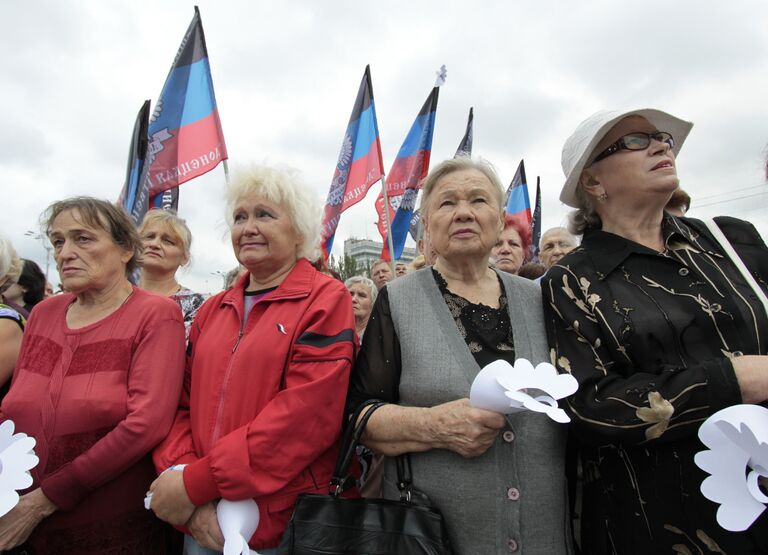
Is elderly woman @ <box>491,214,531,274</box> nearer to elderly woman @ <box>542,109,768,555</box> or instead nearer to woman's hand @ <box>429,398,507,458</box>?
elderly woman @ <box>542,109,768,555</box>

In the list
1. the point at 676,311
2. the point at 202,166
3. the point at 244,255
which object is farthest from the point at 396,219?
the point at 676,311

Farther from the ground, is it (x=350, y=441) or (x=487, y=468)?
(x=350, y=441)

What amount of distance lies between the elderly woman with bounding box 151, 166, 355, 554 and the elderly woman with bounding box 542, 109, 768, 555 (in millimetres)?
882

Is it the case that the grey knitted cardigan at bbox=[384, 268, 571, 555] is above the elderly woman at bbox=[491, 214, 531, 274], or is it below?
below

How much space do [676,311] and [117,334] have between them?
217cm

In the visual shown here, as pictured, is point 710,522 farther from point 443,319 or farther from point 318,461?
point 318,461

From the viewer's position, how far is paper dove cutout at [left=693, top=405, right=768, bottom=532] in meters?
1.22

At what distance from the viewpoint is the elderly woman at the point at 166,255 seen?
11.5ft

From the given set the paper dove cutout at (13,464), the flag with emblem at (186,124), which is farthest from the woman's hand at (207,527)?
the flag with emblem at (186,124)

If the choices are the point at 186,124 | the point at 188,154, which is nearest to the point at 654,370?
the point at 188,154

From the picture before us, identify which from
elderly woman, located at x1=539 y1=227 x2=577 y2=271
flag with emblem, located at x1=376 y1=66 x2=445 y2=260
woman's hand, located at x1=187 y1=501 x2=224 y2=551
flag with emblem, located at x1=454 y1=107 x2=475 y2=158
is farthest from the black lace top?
flag with emblem, located at x1=454 y1=107 x2=475 y2=158

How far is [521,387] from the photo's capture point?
1.38 metres

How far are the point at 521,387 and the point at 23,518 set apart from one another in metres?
1.95

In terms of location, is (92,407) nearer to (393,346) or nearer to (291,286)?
(291,286)
